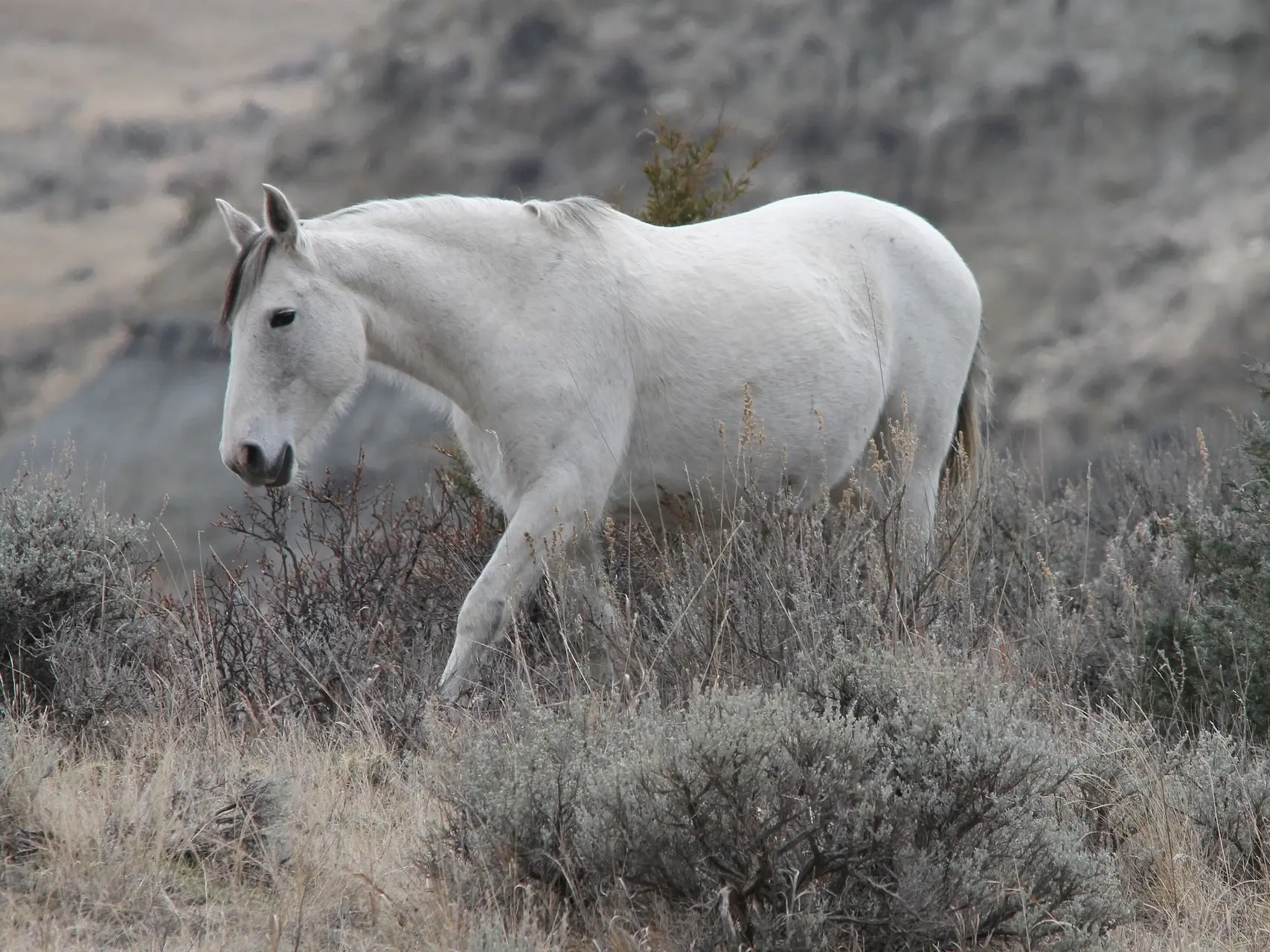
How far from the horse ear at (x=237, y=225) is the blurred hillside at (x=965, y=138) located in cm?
2522

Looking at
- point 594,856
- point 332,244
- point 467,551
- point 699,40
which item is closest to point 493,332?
point 332,244

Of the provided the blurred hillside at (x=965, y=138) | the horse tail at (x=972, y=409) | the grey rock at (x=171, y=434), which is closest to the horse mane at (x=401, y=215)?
the horse tail at (x=972, y=409)

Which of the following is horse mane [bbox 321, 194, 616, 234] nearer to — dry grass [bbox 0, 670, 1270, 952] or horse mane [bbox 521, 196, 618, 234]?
horse mane [bbox 521, 196, 618, 234]

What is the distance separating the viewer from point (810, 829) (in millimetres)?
2732

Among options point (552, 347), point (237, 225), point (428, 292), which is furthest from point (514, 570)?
point (237, 225)

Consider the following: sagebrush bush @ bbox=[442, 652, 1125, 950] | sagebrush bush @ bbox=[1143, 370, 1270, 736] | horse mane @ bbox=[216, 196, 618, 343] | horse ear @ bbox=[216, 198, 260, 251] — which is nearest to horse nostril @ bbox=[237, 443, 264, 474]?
horse mane @ bbox=[216, 196, 618, 343]

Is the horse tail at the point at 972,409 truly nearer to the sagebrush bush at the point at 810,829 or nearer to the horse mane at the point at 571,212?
the horse mane at the point at 571,212

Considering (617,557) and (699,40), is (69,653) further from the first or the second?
(699,40)

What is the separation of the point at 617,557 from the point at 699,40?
177 feet

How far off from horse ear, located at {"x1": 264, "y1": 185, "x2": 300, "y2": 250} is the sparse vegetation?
1.47 m

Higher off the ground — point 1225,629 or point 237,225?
point 237,225

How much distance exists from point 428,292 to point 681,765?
266 centimetres

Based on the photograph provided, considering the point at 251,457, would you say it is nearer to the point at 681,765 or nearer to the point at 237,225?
the point at 237,225

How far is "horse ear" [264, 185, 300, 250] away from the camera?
460cm
